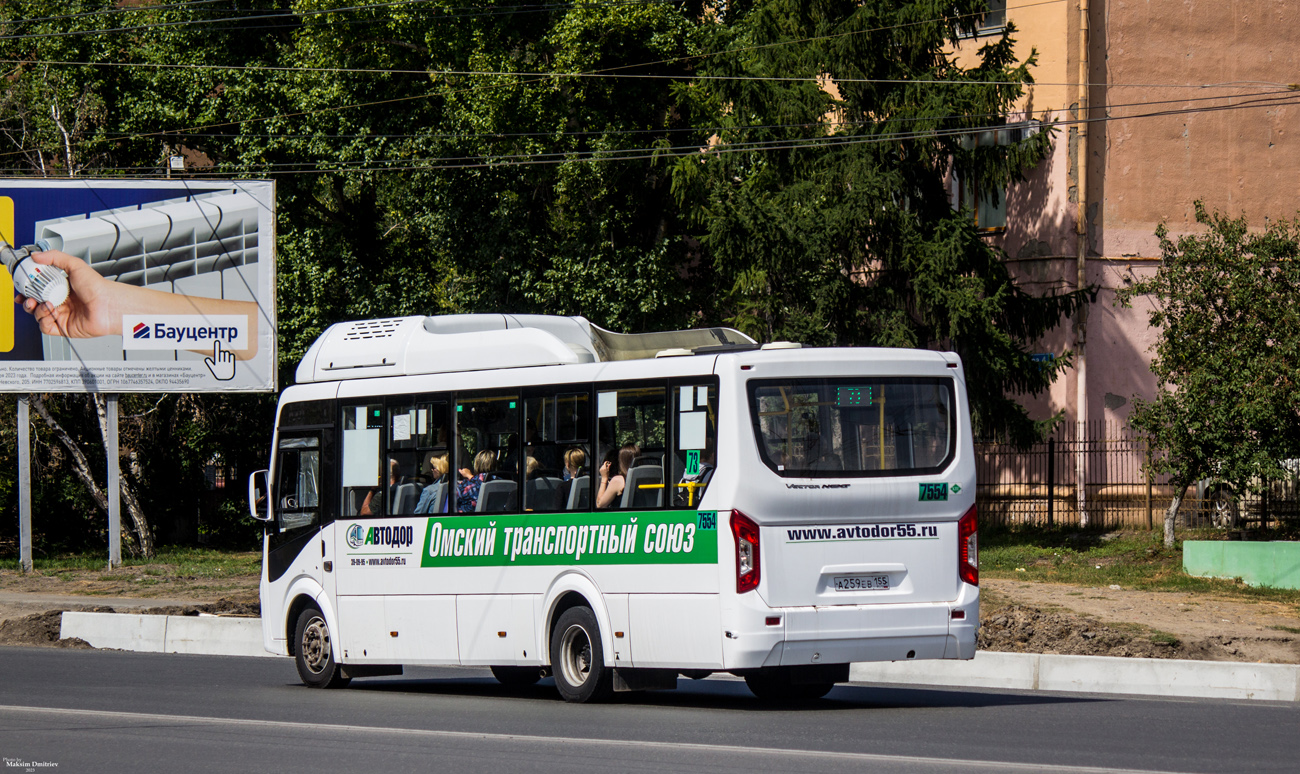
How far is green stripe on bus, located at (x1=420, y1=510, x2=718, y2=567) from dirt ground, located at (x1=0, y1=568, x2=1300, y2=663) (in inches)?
Answer: 252

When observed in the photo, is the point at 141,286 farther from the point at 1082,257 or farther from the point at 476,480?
the point at 476,480

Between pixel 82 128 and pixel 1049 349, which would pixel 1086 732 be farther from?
pixel 82 128

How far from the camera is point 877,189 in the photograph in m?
28.2

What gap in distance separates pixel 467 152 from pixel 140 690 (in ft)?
68.9

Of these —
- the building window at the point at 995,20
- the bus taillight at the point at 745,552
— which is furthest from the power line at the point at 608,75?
the bus taillight at the point at 745,552

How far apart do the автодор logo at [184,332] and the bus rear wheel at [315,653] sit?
1684cm

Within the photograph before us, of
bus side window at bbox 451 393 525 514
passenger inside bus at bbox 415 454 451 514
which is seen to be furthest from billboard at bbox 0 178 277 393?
bus side window at bbox 451 393 525 514

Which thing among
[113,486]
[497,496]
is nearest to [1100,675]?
[497,496]

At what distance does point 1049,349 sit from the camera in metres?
32.2

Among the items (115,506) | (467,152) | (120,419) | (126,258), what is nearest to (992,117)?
(467,152)

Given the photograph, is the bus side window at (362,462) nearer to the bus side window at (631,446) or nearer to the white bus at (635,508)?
the white bus at (635,508)

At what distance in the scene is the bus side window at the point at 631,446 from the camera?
39.8 ft

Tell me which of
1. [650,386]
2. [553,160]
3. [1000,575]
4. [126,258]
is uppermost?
[553,160]

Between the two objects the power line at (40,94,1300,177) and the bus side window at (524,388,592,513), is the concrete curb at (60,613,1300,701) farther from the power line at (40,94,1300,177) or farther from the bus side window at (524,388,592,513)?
the power line at (40,94,1300,177)
